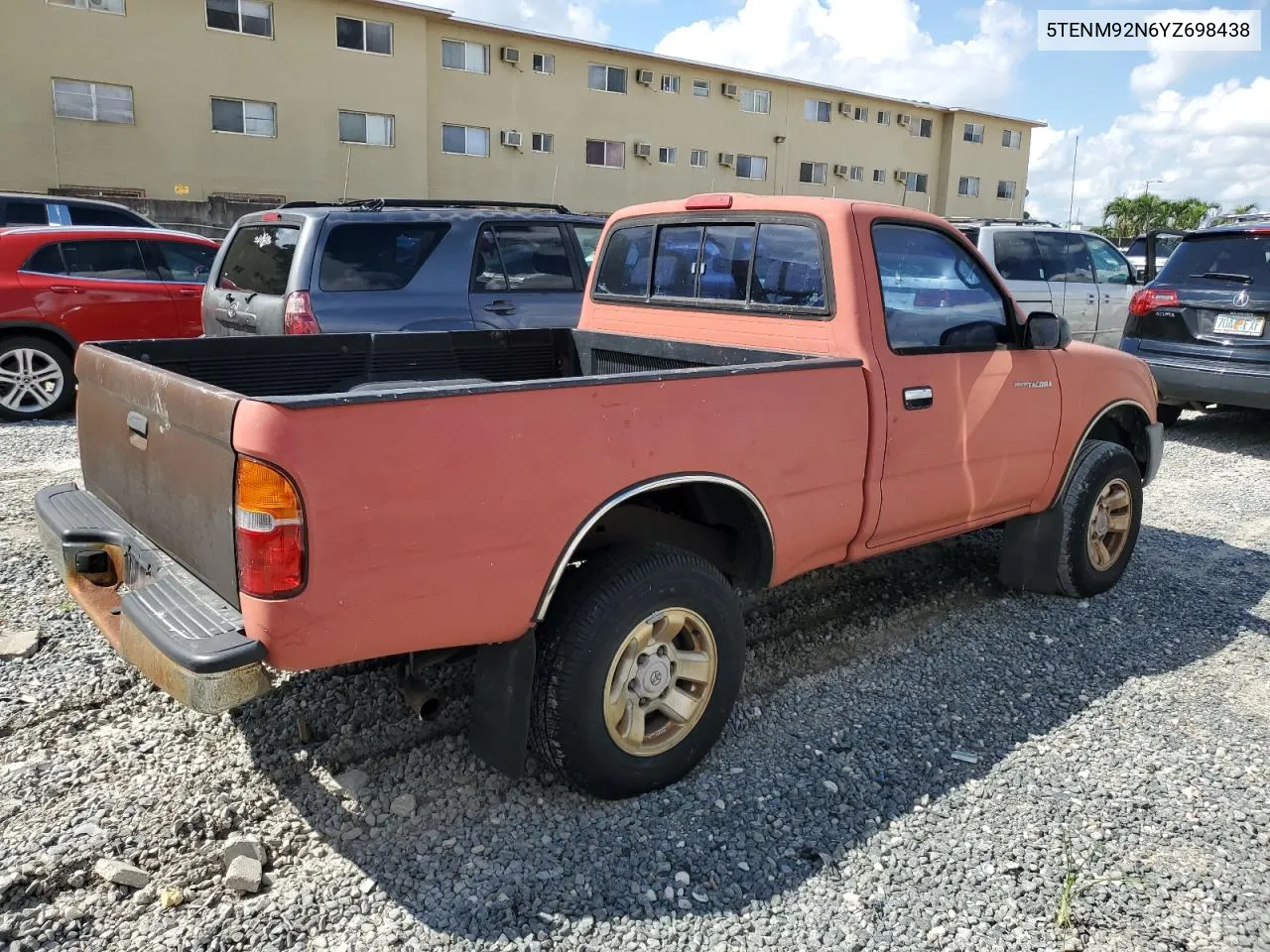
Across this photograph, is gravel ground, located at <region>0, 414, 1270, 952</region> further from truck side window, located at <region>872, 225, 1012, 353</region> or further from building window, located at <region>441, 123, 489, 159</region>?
building window, located at <region>441, 123, 489, 159</region>

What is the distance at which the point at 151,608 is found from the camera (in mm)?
2705

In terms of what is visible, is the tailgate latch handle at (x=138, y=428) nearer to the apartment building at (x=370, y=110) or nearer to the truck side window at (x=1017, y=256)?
the truck side window at (x=1017, y=256)

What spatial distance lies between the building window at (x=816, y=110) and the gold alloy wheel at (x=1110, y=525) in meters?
33.9

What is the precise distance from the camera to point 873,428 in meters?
3.65

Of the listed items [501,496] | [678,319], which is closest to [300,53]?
[678,319]

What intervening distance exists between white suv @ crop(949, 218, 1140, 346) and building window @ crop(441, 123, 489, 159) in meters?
20.2

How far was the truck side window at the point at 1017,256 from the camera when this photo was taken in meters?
10.4

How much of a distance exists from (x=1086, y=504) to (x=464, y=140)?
86.9ft

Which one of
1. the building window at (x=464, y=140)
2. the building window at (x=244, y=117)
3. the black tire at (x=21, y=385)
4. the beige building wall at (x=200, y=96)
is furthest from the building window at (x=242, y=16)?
the black tire at (x=21, y=385)

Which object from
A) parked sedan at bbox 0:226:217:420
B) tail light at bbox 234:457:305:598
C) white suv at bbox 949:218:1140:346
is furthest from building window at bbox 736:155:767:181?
tail light at bbox 234:457:305:598

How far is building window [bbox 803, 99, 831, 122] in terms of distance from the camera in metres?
35.9

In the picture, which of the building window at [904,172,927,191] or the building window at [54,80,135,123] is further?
the building window at [904,172,927,191]

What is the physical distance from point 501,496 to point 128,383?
54.4 inches

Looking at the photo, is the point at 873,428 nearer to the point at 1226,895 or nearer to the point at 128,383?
the point at 1226,895
